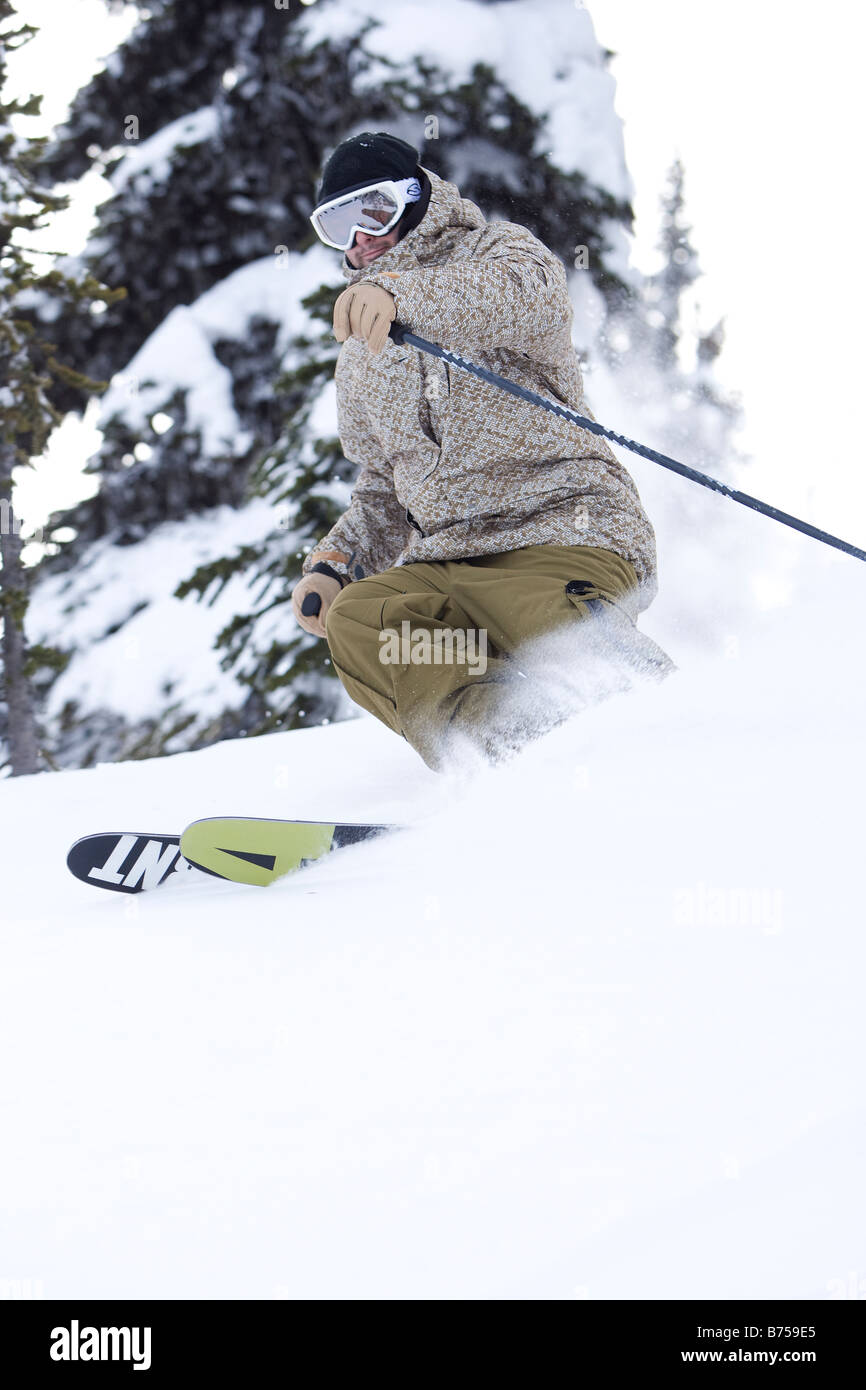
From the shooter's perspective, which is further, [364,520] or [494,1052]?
[364,520]

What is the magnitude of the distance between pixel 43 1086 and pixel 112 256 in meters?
12.1

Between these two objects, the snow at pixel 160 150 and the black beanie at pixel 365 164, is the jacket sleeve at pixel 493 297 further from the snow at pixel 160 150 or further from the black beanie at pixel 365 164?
the snow at pixel 160 150

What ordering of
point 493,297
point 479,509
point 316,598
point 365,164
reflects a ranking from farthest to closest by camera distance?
point 316,598 < point 479,509 < point 365,164 < point 493,297

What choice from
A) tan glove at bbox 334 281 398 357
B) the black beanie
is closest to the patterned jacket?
the black beanie

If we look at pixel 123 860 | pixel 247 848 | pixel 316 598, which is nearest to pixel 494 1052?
pixel 247 848

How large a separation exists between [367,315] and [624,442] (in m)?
0.73

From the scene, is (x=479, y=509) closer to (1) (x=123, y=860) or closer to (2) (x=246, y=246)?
(1) (x=123, y=860)

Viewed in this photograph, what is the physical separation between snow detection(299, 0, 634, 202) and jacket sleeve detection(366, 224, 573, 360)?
6494 millimetres

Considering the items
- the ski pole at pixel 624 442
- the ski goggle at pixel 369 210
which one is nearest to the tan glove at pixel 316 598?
the ski pole at pixel 624 442

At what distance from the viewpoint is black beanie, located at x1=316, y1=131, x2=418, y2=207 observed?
2951mm

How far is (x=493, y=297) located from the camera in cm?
268

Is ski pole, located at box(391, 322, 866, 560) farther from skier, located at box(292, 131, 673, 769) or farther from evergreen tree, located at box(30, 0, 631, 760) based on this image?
evergreen tree, located at box(30, 0, 631, 760)

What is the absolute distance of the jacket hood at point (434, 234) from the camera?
2977 millimetres
